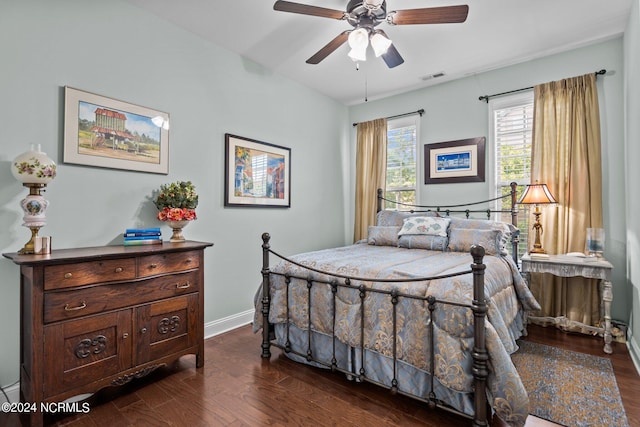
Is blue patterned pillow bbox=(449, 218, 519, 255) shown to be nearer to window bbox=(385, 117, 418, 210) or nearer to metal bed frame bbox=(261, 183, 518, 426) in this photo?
window bbox=(385, 117, 418, 210)

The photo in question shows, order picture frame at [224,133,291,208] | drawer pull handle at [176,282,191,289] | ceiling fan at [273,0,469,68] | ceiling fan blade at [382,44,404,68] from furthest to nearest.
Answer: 1. picture frame at [224,133,291,208]
2. ceiling fan blade at [382,44,404,68]
3. drawer pull handle at [176,282,191,289]
4. ceiling fan at [273,0,469,68]

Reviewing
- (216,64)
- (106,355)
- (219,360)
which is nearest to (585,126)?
(216,64)

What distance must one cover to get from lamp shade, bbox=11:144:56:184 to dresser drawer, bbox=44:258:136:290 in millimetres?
574

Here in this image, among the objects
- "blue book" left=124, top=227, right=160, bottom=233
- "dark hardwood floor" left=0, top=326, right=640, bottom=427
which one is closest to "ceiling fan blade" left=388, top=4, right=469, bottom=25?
"blue book" left=124, top=227, right=160, bottom=233

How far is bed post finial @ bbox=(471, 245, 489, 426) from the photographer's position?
162 centimetres

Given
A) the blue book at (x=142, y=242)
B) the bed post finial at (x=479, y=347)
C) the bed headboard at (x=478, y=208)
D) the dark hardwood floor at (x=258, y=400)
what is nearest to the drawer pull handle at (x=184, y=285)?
the blue book at (x=142, y=242)

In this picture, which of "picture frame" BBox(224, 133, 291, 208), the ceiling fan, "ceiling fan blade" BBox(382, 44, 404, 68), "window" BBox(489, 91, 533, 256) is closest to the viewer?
the ceiling fan

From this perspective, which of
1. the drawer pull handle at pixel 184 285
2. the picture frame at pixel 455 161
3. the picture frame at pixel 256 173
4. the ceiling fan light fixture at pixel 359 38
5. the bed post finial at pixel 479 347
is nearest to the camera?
the bed post finial at pixel 479 347

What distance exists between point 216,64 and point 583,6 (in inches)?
130

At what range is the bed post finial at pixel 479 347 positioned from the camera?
162 centimetres

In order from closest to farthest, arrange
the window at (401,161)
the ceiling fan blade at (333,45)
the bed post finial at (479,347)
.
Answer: the bed post finial at (479,347) → the ceiling fan blade at (333,45) → the window at (401,161)

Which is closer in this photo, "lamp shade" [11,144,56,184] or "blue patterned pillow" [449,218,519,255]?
"lamp shade" [11,144,56,184]

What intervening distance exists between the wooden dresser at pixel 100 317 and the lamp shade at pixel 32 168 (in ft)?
1.49

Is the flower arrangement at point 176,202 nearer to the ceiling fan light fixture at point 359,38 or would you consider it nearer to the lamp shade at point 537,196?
the ceiling fan light fixture at point 359,38
